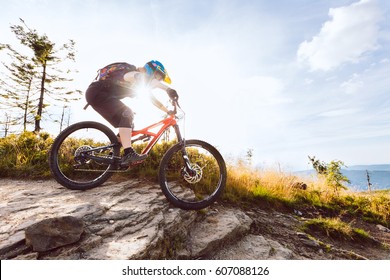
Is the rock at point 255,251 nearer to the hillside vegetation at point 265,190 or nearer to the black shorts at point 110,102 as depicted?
the hillside vegetation at point 265,190

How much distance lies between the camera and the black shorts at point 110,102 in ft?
14.6

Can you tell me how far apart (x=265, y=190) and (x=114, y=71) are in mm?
4355

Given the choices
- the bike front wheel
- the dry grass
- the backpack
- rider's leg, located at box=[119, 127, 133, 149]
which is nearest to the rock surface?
the bike front wheel

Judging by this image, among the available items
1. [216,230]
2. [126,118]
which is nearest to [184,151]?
[126,118]

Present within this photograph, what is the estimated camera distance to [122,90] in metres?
4.52

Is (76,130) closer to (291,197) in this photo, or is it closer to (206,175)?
(206,175)

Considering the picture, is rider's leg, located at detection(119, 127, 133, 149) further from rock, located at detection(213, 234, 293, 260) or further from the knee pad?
rock, located at detection(213, 234, 293, 260)

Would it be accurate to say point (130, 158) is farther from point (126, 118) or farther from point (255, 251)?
point (255, 251)

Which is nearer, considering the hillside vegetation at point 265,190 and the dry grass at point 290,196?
the hillside vegetation at point 265,190

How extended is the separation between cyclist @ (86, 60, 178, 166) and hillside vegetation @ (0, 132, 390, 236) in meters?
1.29

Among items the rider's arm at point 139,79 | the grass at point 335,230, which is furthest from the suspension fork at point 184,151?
the grass at point 335,230

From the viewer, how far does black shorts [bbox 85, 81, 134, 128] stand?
4438 mm
